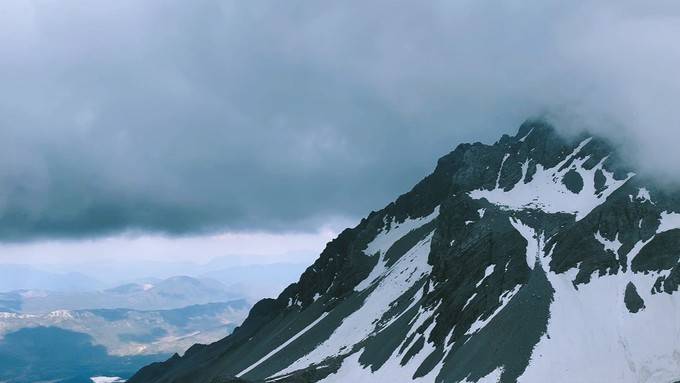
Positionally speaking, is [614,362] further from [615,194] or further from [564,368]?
[615,194]

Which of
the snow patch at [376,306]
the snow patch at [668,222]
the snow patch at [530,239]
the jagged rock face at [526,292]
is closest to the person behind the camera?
the jagged rock face at [526,292]

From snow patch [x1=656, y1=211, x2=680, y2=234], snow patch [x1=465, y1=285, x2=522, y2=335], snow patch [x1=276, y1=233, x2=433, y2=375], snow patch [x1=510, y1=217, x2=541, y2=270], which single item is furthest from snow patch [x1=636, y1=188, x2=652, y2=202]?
snow patch [x1=276, y1=233, x2=433, y2=375]

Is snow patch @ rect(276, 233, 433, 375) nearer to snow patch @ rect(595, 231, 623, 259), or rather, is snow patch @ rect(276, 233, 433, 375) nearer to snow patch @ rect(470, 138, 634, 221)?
snow patch @ rect(470, 138, 634, 221)

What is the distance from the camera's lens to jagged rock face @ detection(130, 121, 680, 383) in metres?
101

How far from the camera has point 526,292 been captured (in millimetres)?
114250

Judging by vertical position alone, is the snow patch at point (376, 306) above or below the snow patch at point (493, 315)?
above

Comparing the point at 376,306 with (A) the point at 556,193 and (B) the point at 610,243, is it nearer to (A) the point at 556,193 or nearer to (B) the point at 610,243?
(A) the point at 556,193

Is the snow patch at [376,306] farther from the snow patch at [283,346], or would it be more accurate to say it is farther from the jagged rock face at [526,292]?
the snow patch at [283,346]

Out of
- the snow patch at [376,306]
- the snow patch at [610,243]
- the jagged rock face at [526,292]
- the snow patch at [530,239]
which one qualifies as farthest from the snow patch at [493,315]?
the snow patch at [376,306]

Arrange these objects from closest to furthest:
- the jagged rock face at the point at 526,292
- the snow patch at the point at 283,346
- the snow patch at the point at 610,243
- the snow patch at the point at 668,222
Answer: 1. the jagged rock face at the point at 526,292
2. the snow patch at the point at 668,222
3. the snow patch at the point at 610,243
4. the snow patch at the point at 283,346

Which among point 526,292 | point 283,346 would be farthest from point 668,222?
point 283,346

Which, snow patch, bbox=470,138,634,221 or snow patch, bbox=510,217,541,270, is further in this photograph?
snow patch, bbox=470,138,634,221

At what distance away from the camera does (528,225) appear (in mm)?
137500

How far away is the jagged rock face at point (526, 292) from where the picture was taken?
3984 inches
